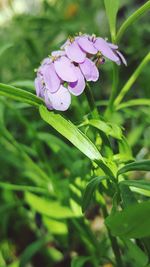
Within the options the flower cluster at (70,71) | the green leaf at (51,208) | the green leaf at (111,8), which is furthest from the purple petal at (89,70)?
the green leaf at (51,208)

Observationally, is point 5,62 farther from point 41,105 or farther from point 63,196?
point 41,105

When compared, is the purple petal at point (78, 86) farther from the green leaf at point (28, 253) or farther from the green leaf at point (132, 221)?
the green leaf at point (28, 253)

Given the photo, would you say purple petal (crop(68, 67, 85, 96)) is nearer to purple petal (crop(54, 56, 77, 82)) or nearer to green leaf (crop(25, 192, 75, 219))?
purple petal (crop(54, 56, 77, 82))

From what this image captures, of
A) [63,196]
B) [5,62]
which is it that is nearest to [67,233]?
[63,196]

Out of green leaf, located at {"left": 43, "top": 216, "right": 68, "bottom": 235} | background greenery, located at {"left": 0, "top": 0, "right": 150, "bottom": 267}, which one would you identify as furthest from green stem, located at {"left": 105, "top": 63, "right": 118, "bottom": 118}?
green leaf, located at {"left": 43, "top": 216, "right": 68, "bottom": 235}

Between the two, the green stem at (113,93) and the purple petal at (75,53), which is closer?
the purple petal at (75,53)

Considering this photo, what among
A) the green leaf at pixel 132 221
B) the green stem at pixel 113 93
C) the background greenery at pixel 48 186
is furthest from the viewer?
the background greenery at pixel 48 186

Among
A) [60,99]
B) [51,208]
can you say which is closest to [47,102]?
[60,99]
